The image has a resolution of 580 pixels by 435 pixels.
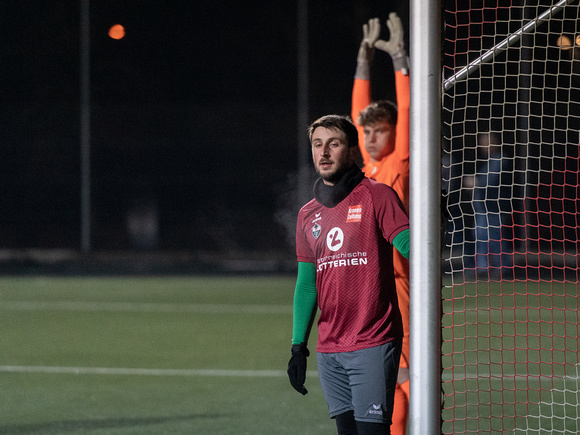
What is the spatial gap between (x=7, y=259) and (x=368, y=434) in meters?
14.2

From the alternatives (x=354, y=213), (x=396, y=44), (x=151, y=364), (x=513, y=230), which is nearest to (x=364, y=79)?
(x=396, y=44)

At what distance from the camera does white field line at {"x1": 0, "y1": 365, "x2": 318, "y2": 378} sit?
6746mm

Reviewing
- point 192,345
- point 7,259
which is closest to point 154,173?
point 7,259

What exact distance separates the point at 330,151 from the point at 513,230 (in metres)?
4.22

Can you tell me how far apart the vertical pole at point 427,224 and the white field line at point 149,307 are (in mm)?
7414

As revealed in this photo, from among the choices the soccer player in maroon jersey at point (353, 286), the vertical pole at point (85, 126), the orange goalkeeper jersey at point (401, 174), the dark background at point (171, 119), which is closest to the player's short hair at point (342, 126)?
the soccer player in maroon jersey at point (353, 286)

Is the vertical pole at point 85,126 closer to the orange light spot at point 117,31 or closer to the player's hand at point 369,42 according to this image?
the orange light spot at point 117,31

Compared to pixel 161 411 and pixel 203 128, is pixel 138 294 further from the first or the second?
pixel 161 411

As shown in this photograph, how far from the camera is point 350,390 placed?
3.26m

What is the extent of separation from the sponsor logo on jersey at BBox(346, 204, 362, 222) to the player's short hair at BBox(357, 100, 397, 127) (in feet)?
3.80

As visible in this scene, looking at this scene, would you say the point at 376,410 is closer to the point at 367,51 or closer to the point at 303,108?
the point at 367,51

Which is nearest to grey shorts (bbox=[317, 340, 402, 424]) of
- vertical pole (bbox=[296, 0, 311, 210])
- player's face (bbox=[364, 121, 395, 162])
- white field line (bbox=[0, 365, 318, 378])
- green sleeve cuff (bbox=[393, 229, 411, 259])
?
green sleeve cuff (bbox=[393, 229, 411, 259])

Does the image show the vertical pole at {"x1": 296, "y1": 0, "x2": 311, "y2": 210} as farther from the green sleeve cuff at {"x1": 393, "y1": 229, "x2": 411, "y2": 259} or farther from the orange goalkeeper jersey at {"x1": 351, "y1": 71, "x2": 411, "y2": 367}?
the green sleeve cuff at {"x1": 393, "y1": 229, "x2": 411, "y2": 259}

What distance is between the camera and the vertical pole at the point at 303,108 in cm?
1527
